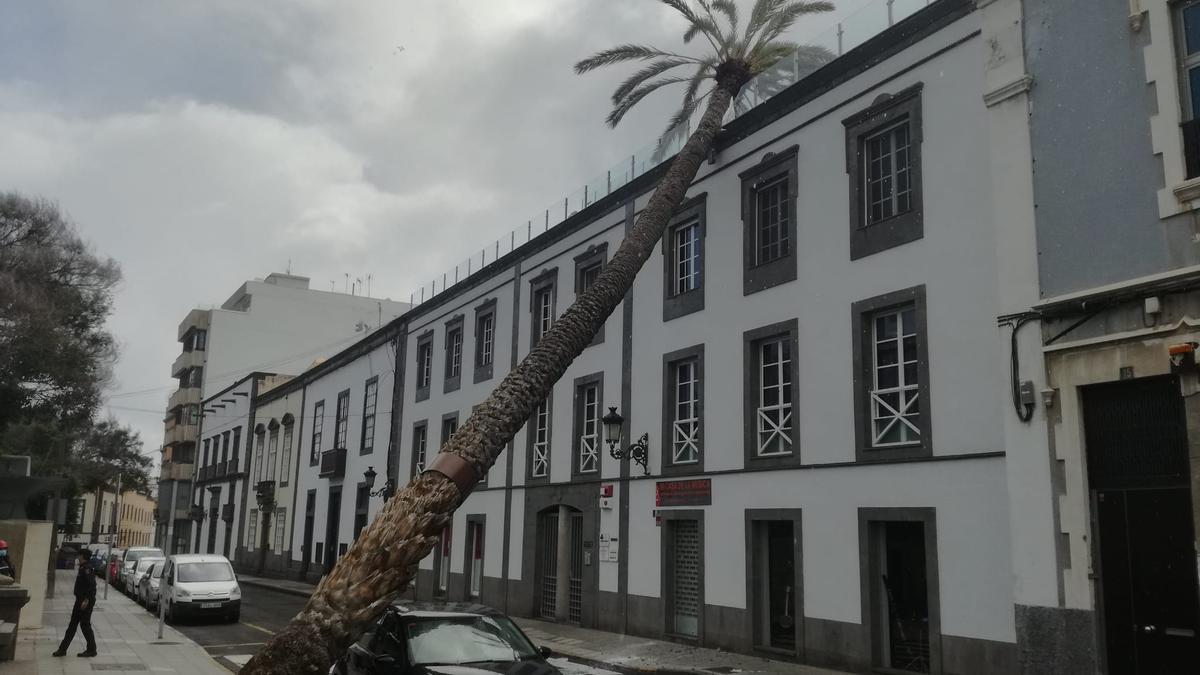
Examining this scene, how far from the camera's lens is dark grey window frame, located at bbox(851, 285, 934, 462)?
13.5 m

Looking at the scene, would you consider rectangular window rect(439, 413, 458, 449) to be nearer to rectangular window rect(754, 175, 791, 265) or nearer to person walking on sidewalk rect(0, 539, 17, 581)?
person walking on sidewalk rect(0, 539, 17, 581)

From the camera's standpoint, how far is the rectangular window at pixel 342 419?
38.1m

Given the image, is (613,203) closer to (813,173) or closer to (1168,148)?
(813,173)

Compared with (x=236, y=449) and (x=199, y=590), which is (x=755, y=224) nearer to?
(x=199, y=590)

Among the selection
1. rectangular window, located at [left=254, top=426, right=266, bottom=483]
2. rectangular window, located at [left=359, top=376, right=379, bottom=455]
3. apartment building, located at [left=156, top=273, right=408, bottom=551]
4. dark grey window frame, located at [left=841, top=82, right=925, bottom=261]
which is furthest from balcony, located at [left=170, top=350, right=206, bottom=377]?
dark grey window frame, located at [left=841, top=82, right=925, bottom=261]

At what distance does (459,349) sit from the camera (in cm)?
2972

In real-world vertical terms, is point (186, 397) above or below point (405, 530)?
above

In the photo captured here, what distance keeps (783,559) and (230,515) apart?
142 feet

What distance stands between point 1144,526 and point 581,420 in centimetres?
1413

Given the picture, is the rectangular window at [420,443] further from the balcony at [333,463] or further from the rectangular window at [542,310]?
the rectangular window at [542,310]

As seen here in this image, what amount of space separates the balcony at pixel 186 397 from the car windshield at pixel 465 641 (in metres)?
58.9

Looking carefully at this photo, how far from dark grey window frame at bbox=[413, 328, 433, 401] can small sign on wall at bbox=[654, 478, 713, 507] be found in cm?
1417

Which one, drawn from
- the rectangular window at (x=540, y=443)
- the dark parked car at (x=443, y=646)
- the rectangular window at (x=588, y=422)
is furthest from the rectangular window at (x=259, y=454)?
the dark parked car at (x=443, y=646)

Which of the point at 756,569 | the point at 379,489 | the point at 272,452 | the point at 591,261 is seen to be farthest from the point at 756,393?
the point at 272,452
